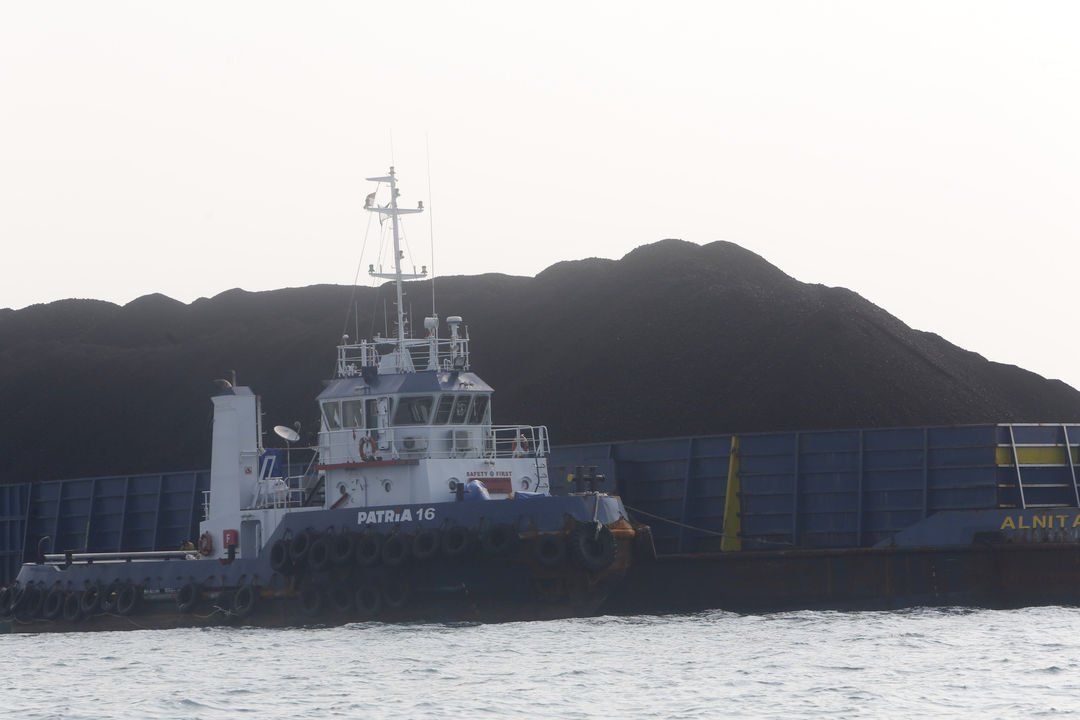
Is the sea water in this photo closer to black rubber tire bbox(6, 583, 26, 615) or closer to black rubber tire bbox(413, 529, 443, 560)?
black rubber tire bbox(413, 529, 443, 560)

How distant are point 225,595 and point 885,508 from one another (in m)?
10.9

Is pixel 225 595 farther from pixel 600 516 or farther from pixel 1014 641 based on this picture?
pixel 1014 641

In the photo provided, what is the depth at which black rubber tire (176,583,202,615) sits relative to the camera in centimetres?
2436

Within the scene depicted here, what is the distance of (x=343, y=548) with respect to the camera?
2272cm

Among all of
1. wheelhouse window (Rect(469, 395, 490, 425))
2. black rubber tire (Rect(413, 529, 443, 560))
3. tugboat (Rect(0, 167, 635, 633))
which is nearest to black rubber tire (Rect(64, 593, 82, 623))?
tugboat (Rect(0, 167, 635, 633))

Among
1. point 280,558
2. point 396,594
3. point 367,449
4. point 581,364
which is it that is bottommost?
point 396,594

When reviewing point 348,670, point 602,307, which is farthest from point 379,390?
point 602,307

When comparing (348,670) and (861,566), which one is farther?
(861,566)

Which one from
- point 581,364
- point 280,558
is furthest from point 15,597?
point 581,364

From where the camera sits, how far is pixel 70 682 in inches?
710

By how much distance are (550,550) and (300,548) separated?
4100mm

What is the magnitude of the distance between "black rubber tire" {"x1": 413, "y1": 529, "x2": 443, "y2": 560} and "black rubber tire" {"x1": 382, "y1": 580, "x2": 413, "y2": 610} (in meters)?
0.64

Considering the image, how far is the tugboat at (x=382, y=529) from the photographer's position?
21.9 meters

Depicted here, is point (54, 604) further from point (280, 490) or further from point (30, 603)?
point (280, 490)
